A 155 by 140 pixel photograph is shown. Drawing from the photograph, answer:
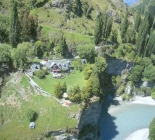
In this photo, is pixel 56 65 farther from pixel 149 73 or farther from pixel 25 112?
pixel 149 73

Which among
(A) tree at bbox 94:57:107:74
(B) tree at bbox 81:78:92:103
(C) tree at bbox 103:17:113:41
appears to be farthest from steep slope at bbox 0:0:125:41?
(B) tree at bbox 81:78:92:103

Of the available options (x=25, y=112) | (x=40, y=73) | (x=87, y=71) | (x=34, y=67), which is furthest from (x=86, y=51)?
(x=25, y=112)

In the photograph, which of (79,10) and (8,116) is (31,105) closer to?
(8,116)

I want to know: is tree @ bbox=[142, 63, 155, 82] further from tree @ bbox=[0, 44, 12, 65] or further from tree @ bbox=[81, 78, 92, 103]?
tree @ bbox=[0, 44, 12, 65]

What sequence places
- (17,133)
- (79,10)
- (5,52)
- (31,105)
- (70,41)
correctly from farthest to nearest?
(79,10)
(70,41)
(5,52)
(31,105)
(17,133)

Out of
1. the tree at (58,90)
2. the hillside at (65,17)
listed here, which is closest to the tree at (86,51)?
the hillside at (65,17)

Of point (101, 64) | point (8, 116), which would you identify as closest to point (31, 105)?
point (8, 116)
